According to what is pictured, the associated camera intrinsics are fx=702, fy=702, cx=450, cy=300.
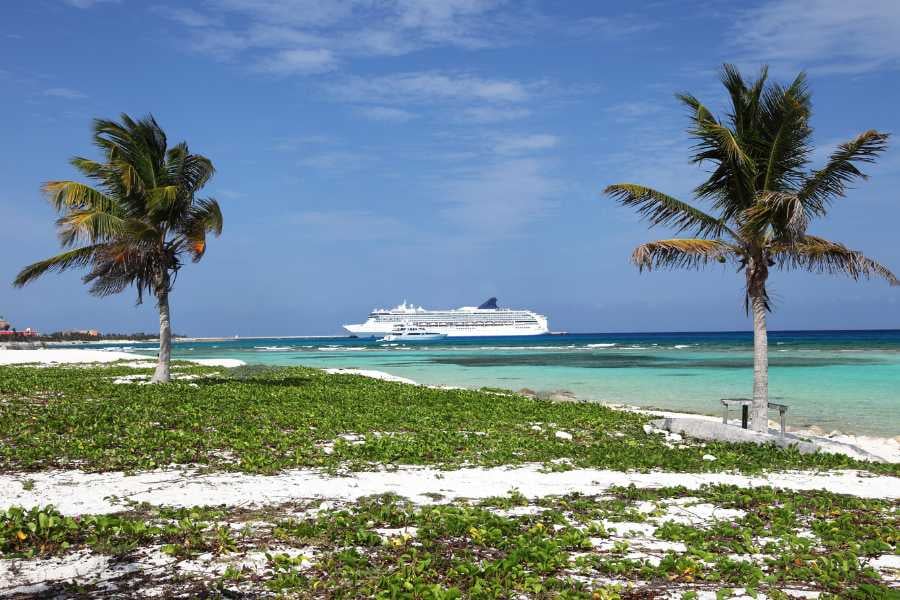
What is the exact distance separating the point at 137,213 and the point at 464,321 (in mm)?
148673

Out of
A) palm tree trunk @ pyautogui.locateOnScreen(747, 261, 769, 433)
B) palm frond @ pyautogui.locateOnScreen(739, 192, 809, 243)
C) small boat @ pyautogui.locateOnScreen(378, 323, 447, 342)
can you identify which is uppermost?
palm frond @ pyautogui.locateOnScreen(739, 192, 809, 243)

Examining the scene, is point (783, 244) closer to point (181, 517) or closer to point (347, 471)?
point (347, 471)

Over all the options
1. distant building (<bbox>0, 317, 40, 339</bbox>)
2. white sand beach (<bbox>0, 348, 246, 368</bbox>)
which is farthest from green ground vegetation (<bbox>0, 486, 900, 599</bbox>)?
distant building (<bbox>0, 317, 40, 339</bbox>)

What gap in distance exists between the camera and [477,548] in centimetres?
712

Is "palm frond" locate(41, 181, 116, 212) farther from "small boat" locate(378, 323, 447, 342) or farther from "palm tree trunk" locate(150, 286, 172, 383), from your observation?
"small boat" locate(378, 323, 447, 342)

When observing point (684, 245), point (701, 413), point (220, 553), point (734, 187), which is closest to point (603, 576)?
point (220, 553)

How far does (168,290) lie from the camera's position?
24.1 m

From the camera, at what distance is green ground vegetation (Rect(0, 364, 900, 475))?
38.7ft

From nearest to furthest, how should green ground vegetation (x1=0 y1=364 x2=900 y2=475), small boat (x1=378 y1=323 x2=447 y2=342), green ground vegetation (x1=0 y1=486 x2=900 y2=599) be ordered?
green ground vegetation (x1=0 y1=486 x2=900 y2=599) < green ground vegetation (x1=0 y1=364 x2=900 y2=475) < small boat (x1=378 y1=323 x2=447 y2=342)

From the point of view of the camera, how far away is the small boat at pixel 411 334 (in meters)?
166

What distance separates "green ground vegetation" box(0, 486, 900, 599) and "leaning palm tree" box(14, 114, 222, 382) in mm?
16171

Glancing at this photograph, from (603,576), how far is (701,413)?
20.8m

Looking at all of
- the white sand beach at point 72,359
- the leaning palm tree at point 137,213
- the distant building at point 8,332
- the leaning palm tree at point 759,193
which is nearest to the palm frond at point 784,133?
the leaning palm tree at point 759,193

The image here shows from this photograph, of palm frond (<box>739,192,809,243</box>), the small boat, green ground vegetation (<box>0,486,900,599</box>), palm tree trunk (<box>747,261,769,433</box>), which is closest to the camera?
green ground vegetation (<box>0,486,900,599</box>)
